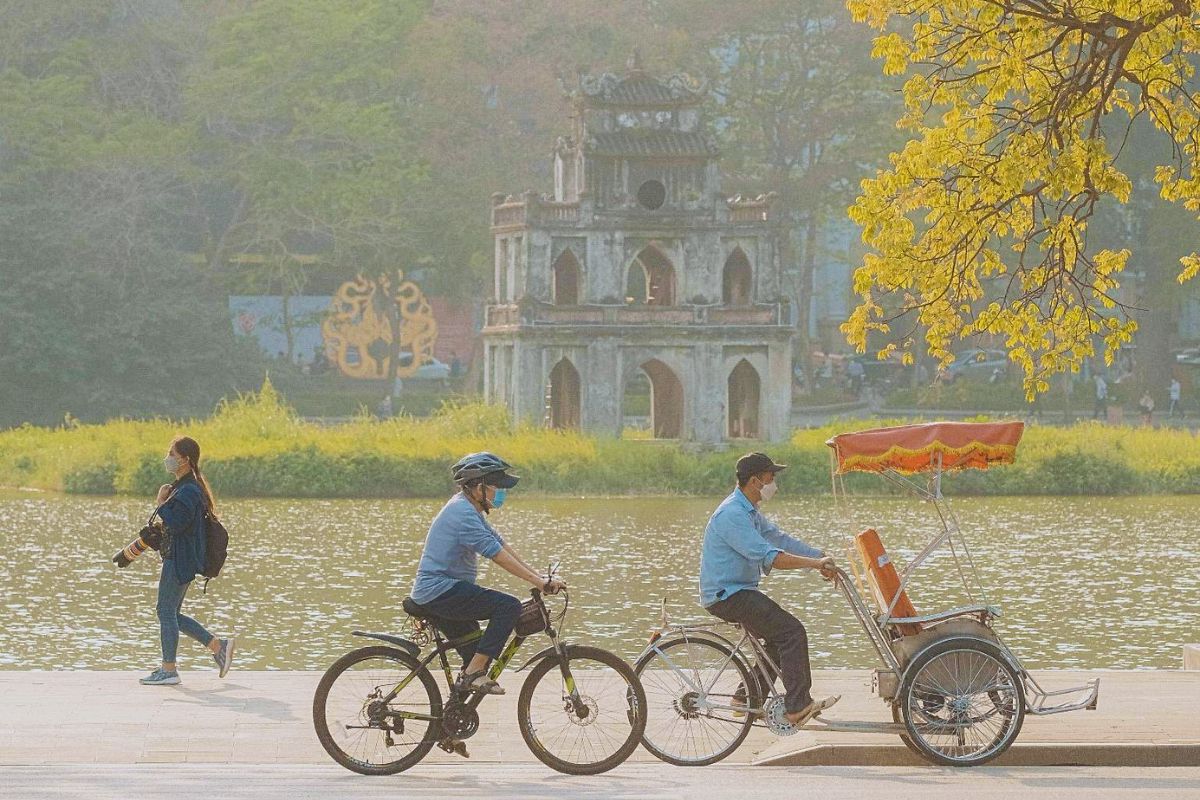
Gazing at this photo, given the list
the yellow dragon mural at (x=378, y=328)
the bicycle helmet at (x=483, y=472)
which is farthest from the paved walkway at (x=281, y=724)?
the yellow dragon mural at (x=378, y=328)

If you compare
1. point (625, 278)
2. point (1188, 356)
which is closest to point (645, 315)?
point (625, 278)

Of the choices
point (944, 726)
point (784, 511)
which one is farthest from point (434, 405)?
point (944, 726)

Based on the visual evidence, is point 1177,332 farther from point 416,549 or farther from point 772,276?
point 416,549

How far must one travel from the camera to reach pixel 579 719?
10977 mm

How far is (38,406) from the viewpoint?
55.3 meters

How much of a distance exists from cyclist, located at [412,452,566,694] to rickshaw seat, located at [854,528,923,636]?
74.0 inches

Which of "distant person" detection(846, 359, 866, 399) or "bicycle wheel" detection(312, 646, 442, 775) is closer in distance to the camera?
"bicycle wheel" detection(312, 646, 442, 775)

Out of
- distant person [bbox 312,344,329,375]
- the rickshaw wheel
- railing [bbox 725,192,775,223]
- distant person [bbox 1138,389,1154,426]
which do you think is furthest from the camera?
distant person [bbox 312,344,329,375]

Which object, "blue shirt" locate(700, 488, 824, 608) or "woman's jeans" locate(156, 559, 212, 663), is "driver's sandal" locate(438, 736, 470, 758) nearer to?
"blue shirt" locate(700, 488, 824, 608)

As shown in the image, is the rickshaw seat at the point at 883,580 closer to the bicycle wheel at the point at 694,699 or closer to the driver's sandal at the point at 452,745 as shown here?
the bicycle wheel at the point at 694,699

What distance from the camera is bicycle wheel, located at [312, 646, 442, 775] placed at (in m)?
10.9

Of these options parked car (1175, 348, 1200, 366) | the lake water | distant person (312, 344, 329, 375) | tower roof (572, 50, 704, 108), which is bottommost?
the lake water

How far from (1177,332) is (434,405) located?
2947 centimetres

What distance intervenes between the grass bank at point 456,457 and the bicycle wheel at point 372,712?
27077 millimetres
